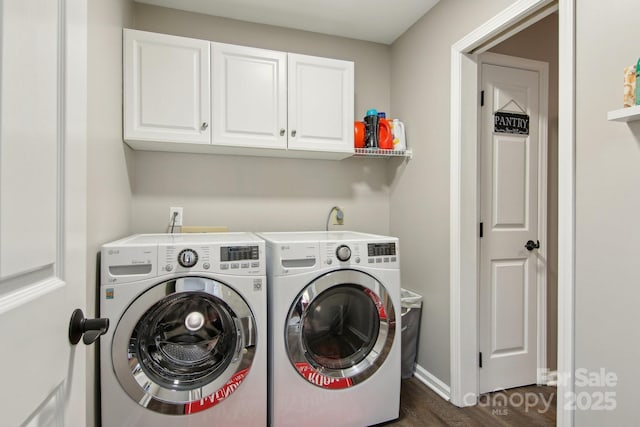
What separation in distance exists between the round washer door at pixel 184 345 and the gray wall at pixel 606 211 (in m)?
1.43

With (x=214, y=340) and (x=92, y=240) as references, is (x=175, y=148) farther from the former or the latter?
(x=214, y=340)

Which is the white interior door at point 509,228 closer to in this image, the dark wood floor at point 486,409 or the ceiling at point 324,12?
the dark wood floor at point 486,409

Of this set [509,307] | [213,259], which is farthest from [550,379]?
[213,259]

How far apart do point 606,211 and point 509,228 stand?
1016mm

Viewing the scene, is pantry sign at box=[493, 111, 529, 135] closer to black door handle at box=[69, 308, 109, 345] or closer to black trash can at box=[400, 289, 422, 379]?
black trash can at box=[400, 289, 422, 379]

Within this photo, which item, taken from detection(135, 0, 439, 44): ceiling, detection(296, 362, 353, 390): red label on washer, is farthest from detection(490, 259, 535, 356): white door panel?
detection(135, 0, 439, 44): ceiling

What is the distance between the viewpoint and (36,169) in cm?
50

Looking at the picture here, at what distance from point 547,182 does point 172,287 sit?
2470 mm

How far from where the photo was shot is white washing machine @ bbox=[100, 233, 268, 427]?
4.75 ft

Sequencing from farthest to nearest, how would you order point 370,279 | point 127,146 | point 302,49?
1. point 302,49
2. point 127,146
3. point 370,279

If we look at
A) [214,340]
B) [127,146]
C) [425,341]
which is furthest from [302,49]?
[425,341]

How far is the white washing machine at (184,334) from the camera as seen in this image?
1447 millimetres

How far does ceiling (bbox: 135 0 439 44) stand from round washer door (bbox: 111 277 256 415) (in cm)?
187

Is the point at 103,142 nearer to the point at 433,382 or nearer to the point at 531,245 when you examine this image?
the point at 433,382
